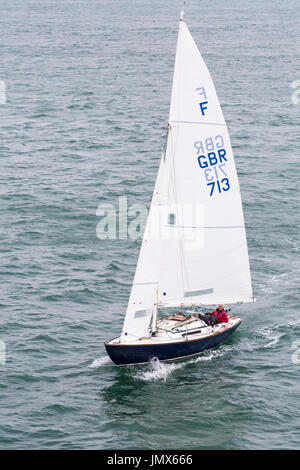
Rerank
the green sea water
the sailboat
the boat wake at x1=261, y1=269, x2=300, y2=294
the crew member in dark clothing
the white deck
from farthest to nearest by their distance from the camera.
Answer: the boat wake at x1=261, y1=269, x2=300, y2=294, the crew member in dark clothing, the white deck, the sailboat, the green sea water

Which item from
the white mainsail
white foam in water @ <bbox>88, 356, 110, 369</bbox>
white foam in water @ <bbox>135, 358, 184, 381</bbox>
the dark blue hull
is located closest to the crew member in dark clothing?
the white mainsail

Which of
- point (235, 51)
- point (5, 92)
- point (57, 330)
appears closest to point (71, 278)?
point (57, 330)

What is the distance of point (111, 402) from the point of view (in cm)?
4666

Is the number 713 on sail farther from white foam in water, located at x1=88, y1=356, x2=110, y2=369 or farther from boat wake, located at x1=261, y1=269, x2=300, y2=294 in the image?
white foam in water, located at x1=88, y1=356, x2=110, y2=369

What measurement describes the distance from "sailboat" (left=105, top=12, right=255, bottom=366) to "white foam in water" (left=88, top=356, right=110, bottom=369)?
1.40 m

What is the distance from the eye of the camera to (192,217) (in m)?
51.7

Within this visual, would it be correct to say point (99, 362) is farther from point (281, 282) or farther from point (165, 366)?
point (281, 282)

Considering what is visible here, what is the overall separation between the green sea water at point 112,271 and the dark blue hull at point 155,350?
61cm

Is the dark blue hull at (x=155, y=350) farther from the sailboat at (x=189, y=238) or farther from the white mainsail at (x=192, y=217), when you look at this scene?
the white mainsail at (x=192, y=217)

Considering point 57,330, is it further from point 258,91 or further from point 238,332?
point 258,91

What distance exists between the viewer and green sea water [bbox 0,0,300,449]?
147 feet

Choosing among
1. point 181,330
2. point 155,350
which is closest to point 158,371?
point 155,350

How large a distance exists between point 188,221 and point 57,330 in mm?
11966

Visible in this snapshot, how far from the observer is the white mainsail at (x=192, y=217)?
158 ft
